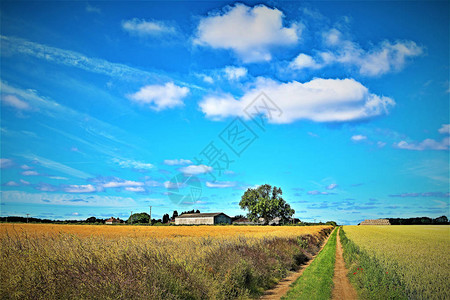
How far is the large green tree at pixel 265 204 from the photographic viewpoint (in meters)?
95.8

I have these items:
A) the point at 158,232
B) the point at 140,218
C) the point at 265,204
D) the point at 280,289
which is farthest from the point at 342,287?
the point at 140,218

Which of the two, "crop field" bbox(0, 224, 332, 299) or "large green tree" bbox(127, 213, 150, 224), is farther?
"large green tree" bbox(127, 213, 150, 224)

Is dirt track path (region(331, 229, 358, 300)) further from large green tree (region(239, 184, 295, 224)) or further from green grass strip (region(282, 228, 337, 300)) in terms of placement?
large green tree (region(239, 184, 295, 224))

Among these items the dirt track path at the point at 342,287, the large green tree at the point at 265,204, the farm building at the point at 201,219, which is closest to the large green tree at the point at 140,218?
the farm building at the point at 201,219

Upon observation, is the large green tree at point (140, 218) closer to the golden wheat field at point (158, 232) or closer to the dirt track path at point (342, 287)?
the golden wheat field at point (158, 232)

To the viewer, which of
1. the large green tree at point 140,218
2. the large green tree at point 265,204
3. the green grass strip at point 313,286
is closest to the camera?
the green grass strip at point 313,286

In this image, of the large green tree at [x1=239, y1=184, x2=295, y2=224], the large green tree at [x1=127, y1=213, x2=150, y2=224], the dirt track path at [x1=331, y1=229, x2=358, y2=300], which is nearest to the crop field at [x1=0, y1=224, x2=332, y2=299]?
the dirt track path at [x1=331, y1=229, x2=358, y2=300]

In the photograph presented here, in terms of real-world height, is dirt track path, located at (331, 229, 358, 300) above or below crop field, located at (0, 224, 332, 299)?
below

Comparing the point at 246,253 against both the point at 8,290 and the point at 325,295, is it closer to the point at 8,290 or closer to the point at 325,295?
the point at 325,295

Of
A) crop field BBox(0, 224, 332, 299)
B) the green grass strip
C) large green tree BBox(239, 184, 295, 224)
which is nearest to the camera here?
crop field BBox(0, 224, 332, 299)

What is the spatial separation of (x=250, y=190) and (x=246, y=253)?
295 feet

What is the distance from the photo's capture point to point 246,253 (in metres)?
13.1

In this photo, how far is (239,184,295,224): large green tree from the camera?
314 feet

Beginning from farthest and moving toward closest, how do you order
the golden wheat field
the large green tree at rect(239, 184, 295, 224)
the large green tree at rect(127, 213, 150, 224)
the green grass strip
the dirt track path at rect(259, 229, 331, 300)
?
the large green tree at rect(127, 213, 150, 224), the large green tree at rect(239, 184, 295, 224), the golden wheat field, the dirt track path at rect(259, 229, 331, 300), the green grass strip
